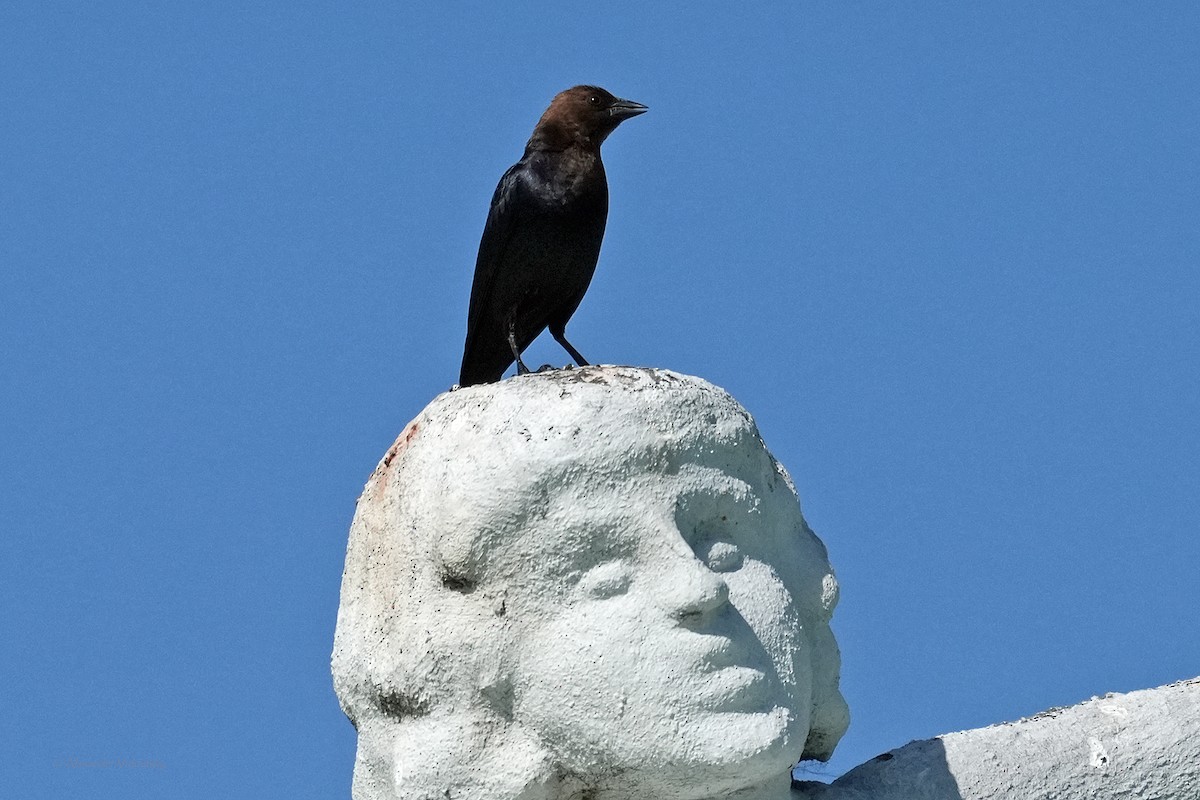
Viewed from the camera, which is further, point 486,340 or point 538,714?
point 486,340

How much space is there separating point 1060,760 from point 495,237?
8.97ft

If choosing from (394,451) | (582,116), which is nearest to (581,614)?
(394,451)

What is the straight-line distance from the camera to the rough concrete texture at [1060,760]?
4348 mm

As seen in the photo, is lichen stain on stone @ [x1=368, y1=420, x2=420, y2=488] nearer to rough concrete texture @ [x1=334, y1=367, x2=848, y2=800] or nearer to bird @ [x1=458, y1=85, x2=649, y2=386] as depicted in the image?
rough concrete texture @ [x1=334, y1=367, x2=848, y2=800]

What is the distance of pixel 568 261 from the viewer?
610 cm

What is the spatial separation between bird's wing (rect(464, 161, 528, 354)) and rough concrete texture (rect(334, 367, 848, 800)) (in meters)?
2.22

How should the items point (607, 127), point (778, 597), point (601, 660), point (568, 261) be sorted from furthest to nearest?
point (607, 127), point (568, 261), point (778, 597), point (601, 660)

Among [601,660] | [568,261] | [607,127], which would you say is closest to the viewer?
[601,660]

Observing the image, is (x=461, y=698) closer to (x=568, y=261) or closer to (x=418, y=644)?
(x=418, y=644)

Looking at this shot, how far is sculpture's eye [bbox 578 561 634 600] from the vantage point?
3.83 metres

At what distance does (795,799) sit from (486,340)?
2529 mm

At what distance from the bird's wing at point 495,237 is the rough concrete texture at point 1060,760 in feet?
7.97

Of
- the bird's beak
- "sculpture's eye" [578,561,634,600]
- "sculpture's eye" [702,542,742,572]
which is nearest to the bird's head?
the bird's beak

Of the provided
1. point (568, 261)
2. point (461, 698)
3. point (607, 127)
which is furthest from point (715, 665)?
point (607, 127)
